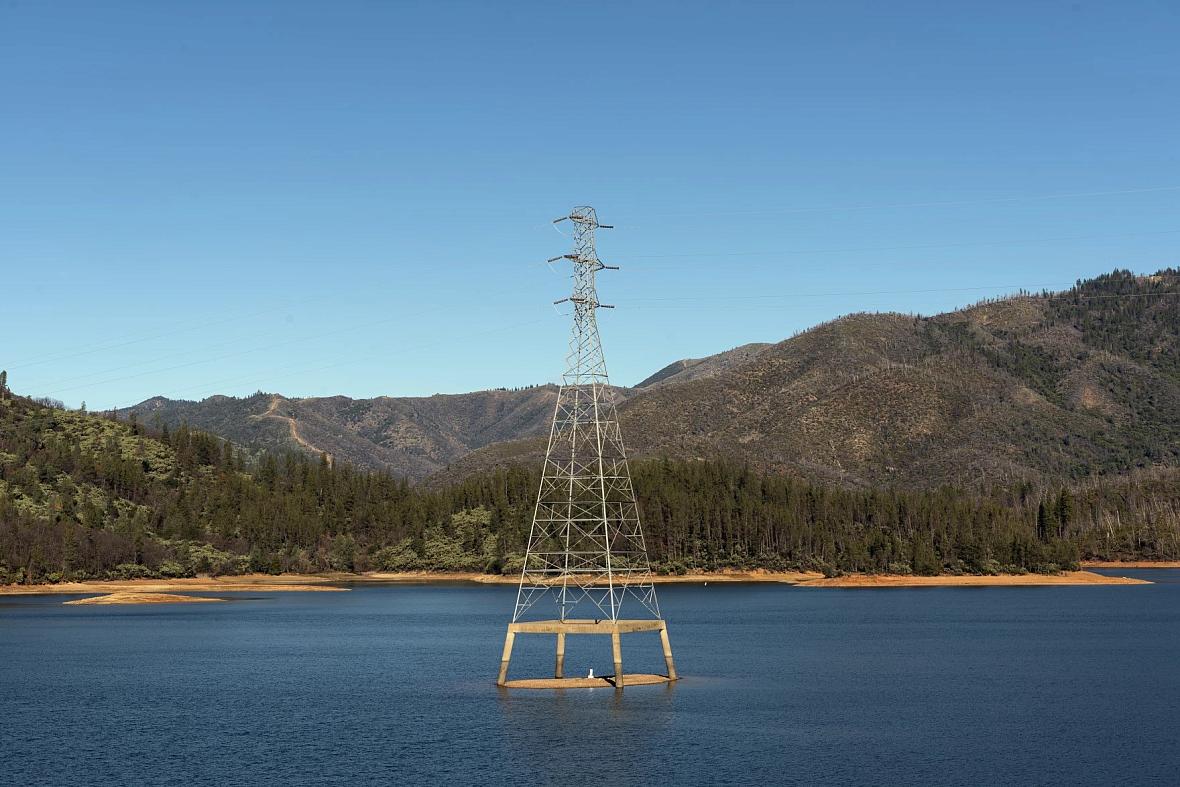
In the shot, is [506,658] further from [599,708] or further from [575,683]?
[599,708]

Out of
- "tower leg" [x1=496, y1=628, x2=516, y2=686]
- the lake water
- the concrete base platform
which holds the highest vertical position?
"tower leg" [x1=496, y1=628, x2=516, y2=686]

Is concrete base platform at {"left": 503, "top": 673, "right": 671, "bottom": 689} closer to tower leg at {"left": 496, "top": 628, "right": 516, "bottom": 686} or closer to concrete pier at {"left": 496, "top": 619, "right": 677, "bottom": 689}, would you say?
concrete pier at {"left": 496, "top": 619, "right": 677, "bottom": 689}

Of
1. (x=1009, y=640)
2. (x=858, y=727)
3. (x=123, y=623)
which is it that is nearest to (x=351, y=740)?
(x=858, y=727)

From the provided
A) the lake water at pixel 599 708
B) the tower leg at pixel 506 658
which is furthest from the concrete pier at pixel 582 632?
the lake water at pixel 599 708

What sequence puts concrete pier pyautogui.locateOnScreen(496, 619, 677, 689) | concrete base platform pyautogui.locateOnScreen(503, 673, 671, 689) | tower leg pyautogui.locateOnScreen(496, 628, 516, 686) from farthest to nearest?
concrete base platform pyautogui.locateOnScreen(503, 673, 671, 689)
tower leg pyautogui.locateOnScreen(496, 628, 516, 686)
concrete pier pyautogui.locateOnScreen(496, 619, 677, 689)

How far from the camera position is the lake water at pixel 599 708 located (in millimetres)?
63156

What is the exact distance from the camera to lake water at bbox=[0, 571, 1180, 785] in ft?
207

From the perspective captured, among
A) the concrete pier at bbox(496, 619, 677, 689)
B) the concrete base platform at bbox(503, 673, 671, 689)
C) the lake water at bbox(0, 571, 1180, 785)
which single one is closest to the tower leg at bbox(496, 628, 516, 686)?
the concrete pier at bbox(496, 619, 677, 689)

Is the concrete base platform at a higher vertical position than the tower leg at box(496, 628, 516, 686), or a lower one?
lower

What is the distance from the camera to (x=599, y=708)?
75.8 meters

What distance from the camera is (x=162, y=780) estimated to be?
2403 inches

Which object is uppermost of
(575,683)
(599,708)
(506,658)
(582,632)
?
(582,632)

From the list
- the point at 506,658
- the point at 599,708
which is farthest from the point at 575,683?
the point at 599,708

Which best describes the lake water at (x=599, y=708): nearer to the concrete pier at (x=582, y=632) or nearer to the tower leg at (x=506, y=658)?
the concrete pier at (x=582, y=632)
